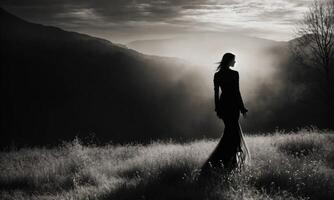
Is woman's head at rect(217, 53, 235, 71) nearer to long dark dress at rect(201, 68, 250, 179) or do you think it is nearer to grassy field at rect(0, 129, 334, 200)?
long dark dress at rect(201, 68, 250, 179)

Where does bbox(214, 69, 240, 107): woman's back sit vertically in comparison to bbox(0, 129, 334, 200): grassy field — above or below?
above

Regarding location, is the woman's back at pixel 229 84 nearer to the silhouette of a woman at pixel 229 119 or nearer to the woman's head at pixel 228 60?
the silhouette of a woman at pixel 229 119

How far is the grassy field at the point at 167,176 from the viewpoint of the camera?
6977mm

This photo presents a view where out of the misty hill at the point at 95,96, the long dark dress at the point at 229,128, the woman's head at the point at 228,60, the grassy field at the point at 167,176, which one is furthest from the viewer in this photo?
the misty hill at the point at 95,96

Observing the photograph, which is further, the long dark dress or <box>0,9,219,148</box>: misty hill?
<box>0,9,219,148</box>: misty hill

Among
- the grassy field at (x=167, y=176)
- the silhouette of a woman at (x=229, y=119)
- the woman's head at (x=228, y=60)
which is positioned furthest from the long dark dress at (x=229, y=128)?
the grassy field at (x=167, y=176)

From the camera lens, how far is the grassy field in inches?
275

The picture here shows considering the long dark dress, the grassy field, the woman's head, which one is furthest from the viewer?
the woman's head

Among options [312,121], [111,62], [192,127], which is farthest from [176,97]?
[312,121]

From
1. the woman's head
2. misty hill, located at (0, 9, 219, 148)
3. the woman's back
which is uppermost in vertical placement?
the woman's head

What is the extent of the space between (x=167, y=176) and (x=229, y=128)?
5.56 ft

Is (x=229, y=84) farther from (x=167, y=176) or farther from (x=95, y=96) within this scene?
(x=95, y=96)

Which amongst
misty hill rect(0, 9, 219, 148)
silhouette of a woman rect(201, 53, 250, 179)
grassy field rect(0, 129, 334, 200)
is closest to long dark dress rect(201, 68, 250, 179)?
silhouette of a woman rect(201, 53, 250, 179)

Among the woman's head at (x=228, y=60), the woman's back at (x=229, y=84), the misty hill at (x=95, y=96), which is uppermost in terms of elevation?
the woman's head at (x=228, y=60)
